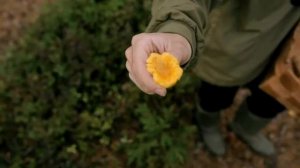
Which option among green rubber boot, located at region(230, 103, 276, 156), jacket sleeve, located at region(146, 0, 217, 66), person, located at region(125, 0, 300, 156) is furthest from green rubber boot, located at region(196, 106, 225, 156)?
jacket sleeve, located at region(146, 0, 217, 66)

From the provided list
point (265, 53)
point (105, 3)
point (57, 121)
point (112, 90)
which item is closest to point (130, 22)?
point (105, 3)

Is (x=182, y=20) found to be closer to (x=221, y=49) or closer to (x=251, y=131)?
(x=221, y=49)

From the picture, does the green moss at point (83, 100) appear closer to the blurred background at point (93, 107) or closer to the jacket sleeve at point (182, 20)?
the blurred background at point (93, 107)

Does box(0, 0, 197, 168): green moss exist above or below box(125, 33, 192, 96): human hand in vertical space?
below

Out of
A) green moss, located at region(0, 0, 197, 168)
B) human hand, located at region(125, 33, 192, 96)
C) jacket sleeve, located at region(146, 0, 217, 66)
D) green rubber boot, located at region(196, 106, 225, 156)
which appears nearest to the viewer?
human hand, located at region(125, 33, 192, 96)

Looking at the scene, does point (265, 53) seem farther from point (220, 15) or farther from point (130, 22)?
point (130, 22)

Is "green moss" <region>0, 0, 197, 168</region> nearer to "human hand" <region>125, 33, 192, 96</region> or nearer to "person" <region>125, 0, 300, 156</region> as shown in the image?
"person" <region>125, 0, 300, 156</region>
